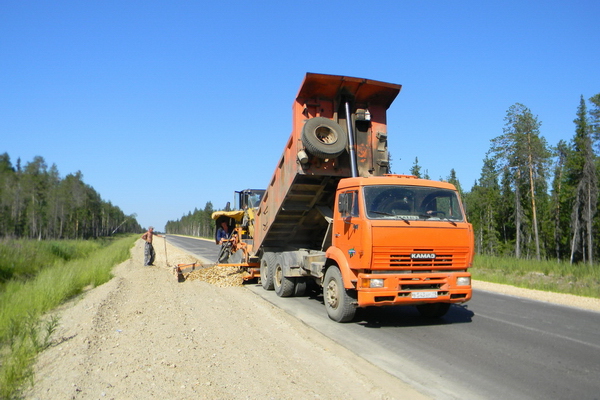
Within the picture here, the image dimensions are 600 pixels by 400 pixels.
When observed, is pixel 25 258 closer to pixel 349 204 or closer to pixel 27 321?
pixel 27 321

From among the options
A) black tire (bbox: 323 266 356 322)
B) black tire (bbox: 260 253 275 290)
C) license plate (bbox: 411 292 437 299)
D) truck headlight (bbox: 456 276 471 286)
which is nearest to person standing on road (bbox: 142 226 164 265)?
black tire (bbox: 260 253 275 290)

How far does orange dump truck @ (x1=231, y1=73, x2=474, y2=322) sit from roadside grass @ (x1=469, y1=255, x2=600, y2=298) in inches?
314

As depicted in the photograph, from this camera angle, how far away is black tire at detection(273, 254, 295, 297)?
33.2 feet

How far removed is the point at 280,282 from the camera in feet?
34.4

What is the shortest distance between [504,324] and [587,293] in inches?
246

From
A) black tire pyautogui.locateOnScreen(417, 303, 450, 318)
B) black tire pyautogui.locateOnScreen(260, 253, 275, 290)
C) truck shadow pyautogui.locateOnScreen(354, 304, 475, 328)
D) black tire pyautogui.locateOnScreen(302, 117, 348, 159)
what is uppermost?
black tire pyautogui.locateOnScreen(302, 117, 348, 159)

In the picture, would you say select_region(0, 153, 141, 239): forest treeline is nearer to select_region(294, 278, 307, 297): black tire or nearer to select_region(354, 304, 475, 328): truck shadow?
select_region(294, 278, 307, 297): black tire

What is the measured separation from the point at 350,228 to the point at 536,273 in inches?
616

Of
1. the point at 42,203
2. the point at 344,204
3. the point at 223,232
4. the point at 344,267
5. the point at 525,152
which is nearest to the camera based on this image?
the point at 344,267

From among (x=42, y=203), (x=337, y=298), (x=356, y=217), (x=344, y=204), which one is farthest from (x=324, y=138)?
(x=42, y=203)

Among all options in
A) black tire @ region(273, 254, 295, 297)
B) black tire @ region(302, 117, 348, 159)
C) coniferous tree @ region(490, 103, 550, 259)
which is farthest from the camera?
coniferous tree @ region(490, 103, 550, 259)

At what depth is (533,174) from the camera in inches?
1382

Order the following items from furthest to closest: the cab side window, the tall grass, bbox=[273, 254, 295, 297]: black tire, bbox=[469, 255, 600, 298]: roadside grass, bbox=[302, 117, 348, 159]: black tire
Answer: the tall grass, bbox=[469, 255, 600, 298]: roadside grass, bbox=[273, 254, 295, 297]: black tire, bbox=[302, 117, 348, 159]: black tire, the cab side window

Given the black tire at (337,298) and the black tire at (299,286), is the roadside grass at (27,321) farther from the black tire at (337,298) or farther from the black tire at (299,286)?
the black tire at (299,286)
